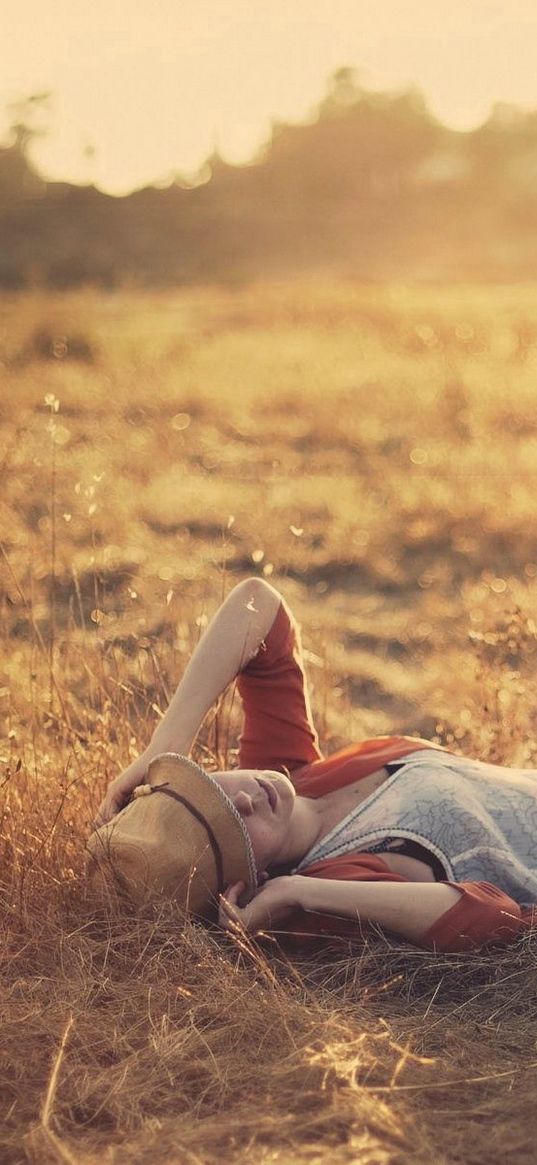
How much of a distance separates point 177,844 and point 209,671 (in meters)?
0.47

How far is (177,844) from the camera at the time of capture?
113 inches

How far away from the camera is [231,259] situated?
4175 centimetres

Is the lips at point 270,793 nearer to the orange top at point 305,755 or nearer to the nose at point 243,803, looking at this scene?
the nose at point 243,803

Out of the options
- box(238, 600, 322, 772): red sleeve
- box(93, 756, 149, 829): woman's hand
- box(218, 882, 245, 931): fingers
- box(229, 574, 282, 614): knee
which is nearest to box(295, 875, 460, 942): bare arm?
box(218, 882, 245, 931): fingers

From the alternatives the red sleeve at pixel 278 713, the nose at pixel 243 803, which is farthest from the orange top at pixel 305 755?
the nose at pixel 243 803

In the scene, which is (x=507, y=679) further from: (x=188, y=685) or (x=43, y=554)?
(x=43, y=554)

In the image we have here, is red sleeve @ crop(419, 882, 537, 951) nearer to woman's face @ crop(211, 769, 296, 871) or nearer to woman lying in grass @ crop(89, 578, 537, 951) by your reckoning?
woman lying in grass @ crop(89, 578, 537, 951)

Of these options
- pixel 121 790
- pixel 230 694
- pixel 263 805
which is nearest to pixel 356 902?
pixel 263 805

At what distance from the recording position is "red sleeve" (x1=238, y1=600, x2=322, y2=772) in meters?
3.38

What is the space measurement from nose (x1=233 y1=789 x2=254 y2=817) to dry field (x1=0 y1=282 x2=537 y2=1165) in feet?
0.87

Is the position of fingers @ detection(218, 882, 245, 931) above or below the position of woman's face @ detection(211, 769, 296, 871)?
below

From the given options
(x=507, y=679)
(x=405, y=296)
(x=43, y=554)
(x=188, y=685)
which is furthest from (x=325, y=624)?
(x=405, y=296)

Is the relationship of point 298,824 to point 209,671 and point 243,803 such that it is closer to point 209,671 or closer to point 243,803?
point 243,803

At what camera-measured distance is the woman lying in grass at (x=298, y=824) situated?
2.86 m
